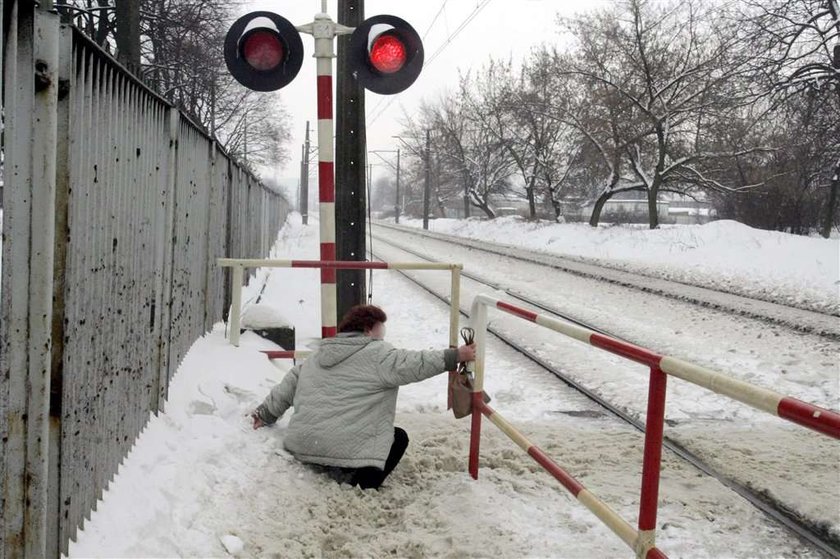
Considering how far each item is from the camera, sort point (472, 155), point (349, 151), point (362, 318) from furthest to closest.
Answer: point (472, 155) < point (349, 151) < point (362, 318)

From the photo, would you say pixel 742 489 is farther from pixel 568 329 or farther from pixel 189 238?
pixel 189 238

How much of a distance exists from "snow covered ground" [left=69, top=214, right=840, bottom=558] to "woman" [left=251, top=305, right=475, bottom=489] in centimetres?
16

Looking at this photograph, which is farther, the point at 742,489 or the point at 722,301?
the point at 722,301

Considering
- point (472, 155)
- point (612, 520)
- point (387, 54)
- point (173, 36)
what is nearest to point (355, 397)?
point (612, 520)

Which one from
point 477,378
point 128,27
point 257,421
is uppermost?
point 128,27

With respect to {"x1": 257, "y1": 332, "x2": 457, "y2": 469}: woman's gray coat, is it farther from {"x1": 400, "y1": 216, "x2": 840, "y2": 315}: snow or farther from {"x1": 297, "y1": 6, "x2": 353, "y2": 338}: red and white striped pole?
{"x1": 400, "y1": 216, "x2": 840, "y2": 315}: snow

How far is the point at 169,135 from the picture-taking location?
4.62 meters

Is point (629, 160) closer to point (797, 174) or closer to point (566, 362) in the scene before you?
point (797, 174)

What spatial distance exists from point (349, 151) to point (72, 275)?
199 inches

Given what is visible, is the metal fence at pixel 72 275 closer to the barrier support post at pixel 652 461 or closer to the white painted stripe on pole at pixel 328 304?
the white painted stripe on pole at pixel 328 304

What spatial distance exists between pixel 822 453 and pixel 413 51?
4.06 metres

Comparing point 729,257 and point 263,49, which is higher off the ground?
point 263,49

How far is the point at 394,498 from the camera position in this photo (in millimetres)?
4000

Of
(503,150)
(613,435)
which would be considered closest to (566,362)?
(613,435)
